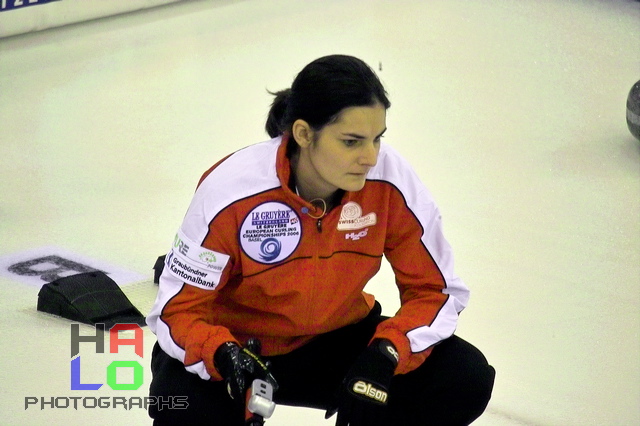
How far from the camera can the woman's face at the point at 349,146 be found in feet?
6.25

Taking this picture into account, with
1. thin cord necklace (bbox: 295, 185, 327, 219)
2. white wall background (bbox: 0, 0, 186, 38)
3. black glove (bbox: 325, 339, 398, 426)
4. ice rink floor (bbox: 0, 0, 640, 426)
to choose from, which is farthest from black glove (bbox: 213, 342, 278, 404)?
white wall background (bbox: 0, 0, 186, 38)

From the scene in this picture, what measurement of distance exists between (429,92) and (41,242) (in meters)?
2.72

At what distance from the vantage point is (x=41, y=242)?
3.55m

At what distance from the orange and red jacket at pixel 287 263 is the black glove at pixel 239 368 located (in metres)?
0.03

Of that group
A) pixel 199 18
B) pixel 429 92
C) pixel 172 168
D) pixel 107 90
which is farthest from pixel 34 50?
pixel 429 92

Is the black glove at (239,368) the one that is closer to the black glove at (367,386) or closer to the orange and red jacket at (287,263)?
the orange and red jacket at (287,263)

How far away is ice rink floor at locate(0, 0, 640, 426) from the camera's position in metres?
2.87

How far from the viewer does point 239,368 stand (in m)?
1.81

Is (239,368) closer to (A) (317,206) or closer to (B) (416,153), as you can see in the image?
(A) (317,206)

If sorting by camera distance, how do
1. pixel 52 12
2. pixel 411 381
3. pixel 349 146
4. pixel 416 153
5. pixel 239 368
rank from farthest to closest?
1. pixel 52 12
2. pixel 416 153
3. pixel 411 381
4. pixel 349 146
5. pixel 239 368

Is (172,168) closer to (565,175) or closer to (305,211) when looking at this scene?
(565,175)

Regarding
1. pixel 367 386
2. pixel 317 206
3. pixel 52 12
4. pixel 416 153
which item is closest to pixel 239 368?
pixel 367 386

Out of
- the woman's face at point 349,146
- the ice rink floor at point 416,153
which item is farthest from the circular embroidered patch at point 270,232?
the ice rink floor at point 416,153

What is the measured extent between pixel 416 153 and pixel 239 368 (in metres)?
2.98
